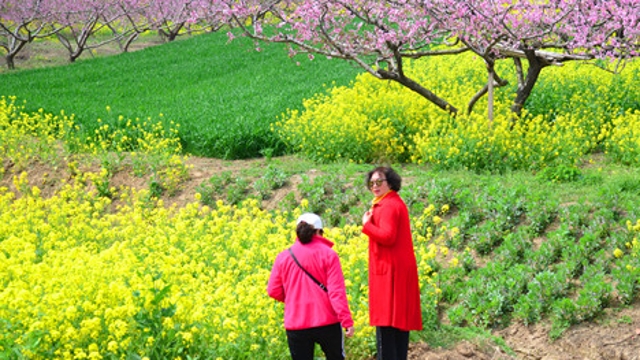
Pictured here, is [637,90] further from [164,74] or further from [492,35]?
[164,74]

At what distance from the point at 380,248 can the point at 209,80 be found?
1854cm

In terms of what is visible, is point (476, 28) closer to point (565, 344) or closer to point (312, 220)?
point (565, 344)

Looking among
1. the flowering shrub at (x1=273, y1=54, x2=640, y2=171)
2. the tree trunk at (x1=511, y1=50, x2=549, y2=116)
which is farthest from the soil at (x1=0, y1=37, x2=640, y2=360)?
the tree trunk at (x1=511, y1=50, x2=549, y2=116)

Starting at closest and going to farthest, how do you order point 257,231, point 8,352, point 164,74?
1. point 8,352
2. point 257,231
3. point 164,74

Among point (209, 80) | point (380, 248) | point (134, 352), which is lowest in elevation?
point (134, 352)

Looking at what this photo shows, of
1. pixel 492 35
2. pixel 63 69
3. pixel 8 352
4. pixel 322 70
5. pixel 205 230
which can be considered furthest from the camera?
pixel 63 69

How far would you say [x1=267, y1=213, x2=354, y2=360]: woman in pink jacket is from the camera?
5418mm

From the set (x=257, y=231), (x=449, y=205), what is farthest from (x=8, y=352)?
(x=449, y=205)

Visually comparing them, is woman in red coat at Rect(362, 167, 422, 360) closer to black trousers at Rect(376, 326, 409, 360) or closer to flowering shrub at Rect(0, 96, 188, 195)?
black trousers at Rect(376, 326, 409, 360)

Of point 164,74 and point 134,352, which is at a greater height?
point 164,74

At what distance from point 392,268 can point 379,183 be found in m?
0.59

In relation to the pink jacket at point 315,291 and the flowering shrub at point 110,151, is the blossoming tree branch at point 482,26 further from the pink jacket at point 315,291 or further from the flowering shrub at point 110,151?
the pink jacket at point 315,291

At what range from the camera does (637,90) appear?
48.8ft

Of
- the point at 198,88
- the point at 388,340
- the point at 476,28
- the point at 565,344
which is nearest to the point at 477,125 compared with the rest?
the point at 476,28
